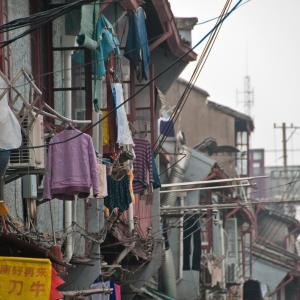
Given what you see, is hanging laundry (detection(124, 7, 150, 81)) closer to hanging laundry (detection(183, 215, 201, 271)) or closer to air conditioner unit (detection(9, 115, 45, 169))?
air conditioner unit (detection(9, 115, 45, 169))

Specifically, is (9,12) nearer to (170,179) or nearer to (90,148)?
(90,148)

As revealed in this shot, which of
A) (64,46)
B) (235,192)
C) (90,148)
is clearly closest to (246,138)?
(235,192)

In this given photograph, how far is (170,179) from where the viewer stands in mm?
39969

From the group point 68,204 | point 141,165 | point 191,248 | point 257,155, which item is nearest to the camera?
point 68,204

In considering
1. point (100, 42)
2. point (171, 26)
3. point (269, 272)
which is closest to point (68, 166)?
point (100, 42)

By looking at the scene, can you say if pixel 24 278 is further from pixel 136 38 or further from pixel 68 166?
pixel 136 38

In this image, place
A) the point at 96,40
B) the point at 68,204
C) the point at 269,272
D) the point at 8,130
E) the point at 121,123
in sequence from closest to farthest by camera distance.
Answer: the point at 8,130, the point at 96,40, the point at 68,204, the point at 121,123, the point at 269,272

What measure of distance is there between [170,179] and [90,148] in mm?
22338

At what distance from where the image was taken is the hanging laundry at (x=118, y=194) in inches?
933

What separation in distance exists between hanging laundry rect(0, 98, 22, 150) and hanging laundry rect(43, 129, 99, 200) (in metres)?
2.17

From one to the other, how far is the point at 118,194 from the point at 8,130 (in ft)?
29.3

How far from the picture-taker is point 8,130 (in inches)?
590

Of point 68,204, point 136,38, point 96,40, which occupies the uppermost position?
point 136,38

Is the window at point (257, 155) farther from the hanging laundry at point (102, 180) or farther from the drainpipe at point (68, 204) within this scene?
the hanging laundry at point (102, 180)
